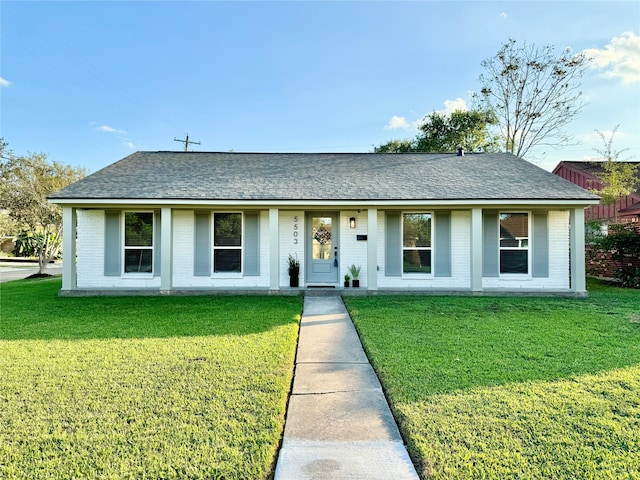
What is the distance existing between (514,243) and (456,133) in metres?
17.7

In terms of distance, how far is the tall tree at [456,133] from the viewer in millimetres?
24203

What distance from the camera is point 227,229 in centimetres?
1008

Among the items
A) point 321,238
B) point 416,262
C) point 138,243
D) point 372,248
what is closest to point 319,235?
point 321,238

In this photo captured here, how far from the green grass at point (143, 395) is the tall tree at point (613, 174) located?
553 inches

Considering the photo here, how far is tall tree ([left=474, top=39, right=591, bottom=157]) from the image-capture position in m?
19.6

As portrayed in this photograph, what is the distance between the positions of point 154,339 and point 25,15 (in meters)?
15.0

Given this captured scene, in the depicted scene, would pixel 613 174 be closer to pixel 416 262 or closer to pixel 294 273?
pixel 416 262

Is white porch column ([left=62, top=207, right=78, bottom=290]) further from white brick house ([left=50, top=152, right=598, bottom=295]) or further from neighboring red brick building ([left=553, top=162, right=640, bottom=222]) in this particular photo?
neighboring red brick building ([left=553, top=162, right=640, bottom=222])

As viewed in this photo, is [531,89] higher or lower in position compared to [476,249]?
higher

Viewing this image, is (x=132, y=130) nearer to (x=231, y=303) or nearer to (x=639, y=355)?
(x=231, y=303)

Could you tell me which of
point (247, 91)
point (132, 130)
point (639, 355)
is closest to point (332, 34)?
point (247, 91)

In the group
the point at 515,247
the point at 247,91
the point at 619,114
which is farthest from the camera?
the point at 247,91

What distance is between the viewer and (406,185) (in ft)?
32.9

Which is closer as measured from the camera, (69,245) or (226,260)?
(69,245)
